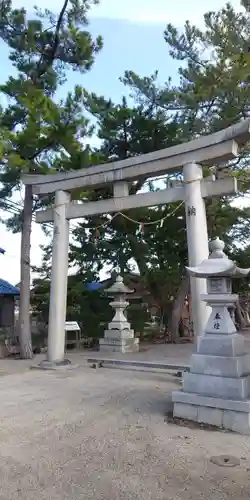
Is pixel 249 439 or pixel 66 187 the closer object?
pixel 249 439

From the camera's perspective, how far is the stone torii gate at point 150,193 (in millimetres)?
7105

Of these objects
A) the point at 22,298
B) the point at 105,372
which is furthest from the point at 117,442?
the point at 22,298

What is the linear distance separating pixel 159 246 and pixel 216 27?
724 cm

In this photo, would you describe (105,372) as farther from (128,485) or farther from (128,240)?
(128,240)

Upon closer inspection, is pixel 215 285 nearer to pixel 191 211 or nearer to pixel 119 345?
pixel 191 211

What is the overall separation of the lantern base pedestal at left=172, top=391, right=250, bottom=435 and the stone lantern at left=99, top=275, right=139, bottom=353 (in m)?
7.27

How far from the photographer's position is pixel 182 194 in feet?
25.5

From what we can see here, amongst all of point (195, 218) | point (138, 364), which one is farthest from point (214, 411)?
point (138, 364)

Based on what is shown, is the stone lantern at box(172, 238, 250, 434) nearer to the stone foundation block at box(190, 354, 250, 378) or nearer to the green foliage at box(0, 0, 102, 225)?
the stone foundation block at box(190, 354, 250, 378)

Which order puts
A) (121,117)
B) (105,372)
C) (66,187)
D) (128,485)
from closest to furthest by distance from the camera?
(128,485) → (105,372) → (66,187) → (121,117)

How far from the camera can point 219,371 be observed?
468 cm

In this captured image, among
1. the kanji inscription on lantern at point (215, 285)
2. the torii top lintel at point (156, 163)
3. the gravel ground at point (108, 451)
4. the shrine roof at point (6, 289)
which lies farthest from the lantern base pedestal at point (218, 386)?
the shrine roof at point (6, 289)

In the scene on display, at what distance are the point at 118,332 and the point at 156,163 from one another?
620 centimetres

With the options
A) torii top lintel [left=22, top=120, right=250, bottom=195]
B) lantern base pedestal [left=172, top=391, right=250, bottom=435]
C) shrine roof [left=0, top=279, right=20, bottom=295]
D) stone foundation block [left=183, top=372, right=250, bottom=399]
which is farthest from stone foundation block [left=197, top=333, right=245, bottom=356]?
shrine roof [left=0, top=279, right=20, bottom=295]
